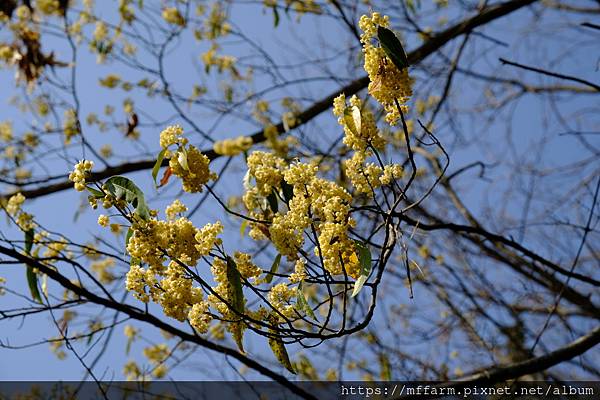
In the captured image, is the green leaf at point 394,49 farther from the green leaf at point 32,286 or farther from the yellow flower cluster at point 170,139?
the green leaf at point 32,286

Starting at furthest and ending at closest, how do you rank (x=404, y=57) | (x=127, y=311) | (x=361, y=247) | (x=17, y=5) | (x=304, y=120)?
1. (x=17, y=5)
2. (x=304, y=120)
3. (x=127, y=311)
4. (x=361, y=247)
5. (x=404, y=57)

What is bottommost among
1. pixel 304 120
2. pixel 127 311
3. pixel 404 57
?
pixel 127 311

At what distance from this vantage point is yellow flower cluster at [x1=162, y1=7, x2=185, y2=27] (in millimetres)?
4383

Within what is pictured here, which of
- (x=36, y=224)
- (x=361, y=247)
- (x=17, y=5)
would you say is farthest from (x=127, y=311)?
(x=17, y=5)

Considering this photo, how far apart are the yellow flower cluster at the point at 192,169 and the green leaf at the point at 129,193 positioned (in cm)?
10

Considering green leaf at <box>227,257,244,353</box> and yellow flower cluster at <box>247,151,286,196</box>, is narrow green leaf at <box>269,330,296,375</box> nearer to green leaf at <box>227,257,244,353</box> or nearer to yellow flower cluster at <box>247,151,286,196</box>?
green leaf at <box>227,257,244,353</box>

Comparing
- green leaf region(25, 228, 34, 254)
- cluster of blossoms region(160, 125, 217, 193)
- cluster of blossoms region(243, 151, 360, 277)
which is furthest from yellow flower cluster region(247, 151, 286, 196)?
green leaf region(25, 228, 34, 254)

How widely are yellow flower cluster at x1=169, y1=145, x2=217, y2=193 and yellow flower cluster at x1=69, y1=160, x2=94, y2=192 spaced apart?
0.20 meters

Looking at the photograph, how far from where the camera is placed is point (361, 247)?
1.48m

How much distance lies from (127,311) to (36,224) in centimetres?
52

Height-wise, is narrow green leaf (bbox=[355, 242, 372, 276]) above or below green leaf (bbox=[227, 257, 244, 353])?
above

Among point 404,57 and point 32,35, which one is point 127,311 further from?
point 32,35

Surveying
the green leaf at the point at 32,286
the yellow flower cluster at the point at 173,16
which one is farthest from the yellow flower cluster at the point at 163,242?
the yellow flower cluster at the point at 173,16

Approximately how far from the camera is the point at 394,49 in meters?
1.35
